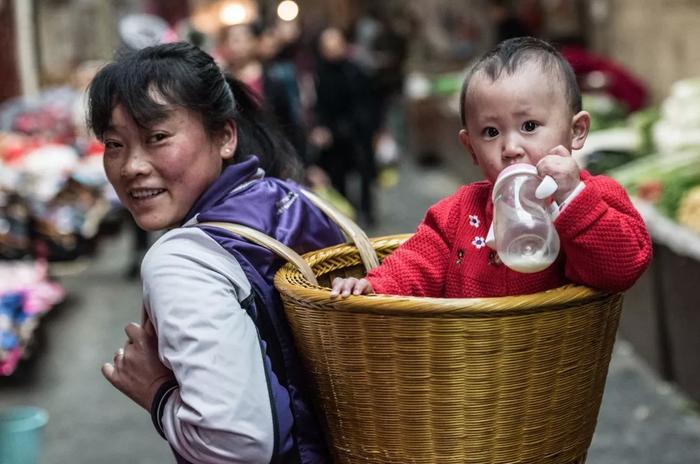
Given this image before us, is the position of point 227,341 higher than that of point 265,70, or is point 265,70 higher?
point 227,341

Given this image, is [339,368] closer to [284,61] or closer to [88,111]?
[88,111]

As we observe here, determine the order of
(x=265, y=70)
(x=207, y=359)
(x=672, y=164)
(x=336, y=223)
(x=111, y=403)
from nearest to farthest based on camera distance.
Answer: (x=207, y=359), (x=336, y=223), (x=111, y=403), (x=672, y=164), (x=265, y=70)

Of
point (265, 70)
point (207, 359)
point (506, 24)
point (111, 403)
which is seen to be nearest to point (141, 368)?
point (207, 359)

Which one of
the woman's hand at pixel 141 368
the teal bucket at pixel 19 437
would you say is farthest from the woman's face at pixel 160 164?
the teal bucket at pixel 19 437

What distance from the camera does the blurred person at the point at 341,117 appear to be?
1141 centimetres

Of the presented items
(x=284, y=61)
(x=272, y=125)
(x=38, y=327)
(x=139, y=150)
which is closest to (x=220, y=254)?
(x=139, y=150)

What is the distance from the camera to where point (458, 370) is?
6.61ft

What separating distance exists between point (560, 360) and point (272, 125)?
1.15 metres

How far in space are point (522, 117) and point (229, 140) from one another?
74 centimetres

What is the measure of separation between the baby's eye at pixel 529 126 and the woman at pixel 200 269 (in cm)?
61

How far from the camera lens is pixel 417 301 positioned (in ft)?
6.43

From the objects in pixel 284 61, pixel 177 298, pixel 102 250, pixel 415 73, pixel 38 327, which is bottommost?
pixel 415 73

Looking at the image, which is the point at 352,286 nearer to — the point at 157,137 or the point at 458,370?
the point at 458,370

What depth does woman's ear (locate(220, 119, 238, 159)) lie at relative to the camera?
256 cm
